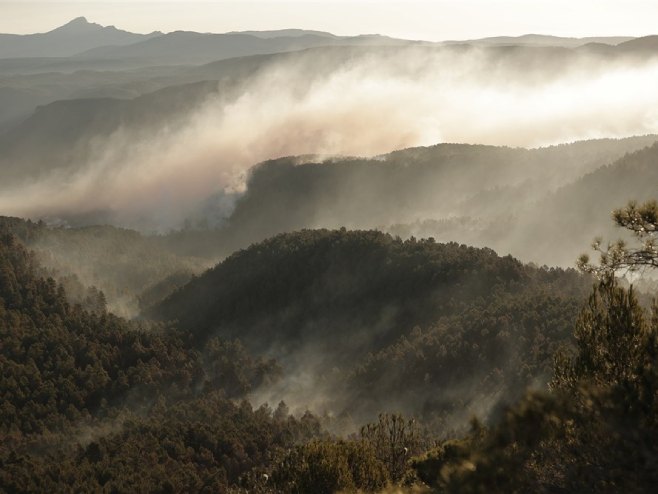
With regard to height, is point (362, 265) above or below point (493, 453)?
below

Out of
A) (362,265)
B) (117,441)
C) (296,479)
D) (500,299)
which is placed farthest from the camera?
(362,265)

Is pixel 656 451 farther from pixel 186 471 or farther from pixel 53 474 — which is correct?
pixel 53 474

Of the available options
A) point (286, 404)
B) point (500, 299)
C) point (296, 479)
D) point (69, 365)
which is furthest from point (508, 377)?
point (69, 365)

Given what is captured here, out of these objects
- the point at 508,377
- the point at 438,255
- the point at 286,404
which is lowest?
the point at 286,404

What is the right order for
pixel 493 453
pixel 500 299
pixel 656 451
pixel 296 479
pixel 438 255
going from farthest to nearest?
pixel 438 255, pixel 500 299, pixel 296 479, pixel 493 453, pixel 656 451

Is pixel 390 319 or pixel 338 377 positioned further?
pixel 390 319

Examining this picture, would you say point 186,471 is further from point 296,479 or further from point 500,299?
point 500,299

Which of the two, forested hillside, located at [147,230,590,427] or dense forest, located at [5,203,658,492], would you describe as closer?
dense forest, located at [5,203,658,492]

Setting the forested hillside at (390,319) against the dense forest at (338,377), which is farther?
the forested hillside at (390,319)

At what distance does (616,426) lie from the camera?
71.7 feet

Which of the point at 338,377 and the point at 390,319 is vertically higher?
the point at 390,319

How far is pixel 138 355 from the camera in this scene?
14750cm

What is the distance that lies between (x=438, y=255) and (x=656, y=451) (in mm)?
143025

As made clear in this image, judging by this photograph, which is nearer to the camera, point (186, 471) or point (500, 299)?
point (186, 471)
